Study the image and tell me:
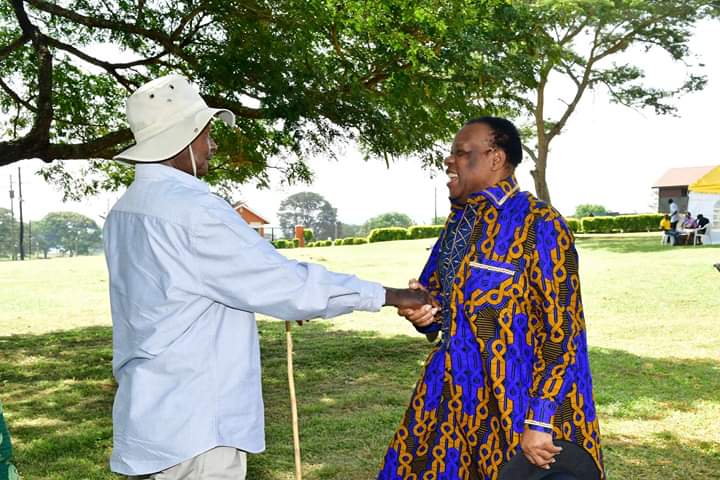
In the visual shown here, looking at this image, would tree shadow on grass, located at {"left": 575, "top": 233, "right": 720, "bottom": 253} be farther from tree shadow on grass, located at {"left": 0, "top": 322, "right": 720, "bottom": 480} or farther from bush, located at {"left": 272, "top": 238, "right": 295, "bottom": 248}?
bush, located at {"left": 272, "top": 238, "right": 295, "bottom": 248}

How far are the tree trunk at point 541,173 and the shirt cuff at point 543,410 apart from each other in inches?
1406

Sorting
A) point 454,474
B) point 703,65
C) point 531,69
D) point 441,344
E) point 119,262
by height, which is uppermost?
point 703,65

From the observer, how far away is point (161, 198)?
2.38 meters

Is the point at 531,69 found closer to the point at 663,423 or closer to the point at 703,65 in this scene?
the point at 663,423

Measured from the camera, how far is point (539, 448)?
272 centimetres

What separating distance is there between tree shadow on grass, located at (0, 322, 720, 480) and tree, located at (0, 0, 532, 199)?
2.91 m

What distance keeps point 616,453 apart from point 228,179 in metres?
10.3

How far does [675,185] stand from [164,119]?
61106 millimetres

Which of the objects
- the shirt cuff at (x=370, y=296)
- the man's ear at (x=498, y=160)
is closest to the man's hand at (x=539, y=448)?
the shirt cuff at (x=370, y=296)

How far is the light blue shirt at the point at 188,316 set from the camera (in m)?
2.32

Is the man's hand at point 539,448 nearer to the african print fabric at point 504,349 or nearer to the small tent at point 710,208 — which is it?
the african print fabric at point 504,349

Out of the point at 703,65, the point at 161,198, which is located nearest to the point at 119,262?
the point at 161,198

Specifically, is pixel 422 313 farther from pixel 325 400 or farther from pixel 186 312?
pixel 325 400

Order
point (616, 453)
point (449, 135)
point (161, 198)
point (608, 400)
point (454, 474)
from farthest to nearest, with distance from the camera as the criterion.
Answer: point (449, 135)
point (608, 400)
point (616, 453)
point (454, 474)
point (161, 198)
